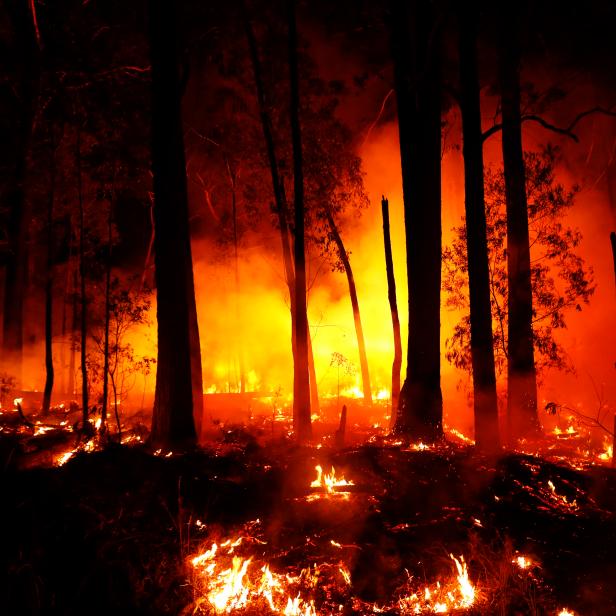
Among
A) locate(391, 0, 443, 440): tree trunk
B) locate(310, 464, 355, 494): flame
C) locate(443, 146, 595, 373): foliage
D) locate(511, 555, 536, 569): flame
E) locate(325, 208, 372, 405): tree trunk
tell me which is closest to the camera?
locate(511, 555, 536, 569): flame

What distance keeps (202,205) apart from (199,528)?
67.6 ft

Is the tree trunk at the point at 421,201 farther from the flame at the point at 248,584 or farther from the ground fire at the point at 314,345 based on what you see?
the flame at the point at 248,584

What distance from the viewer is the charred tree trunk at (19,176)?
604 inches

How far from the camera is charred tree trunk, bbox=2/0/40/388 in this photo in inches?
604

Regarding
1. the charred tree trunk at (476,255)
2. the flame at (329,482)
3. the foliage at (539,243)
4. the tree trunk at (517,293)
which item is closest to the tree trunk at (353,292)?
the foliage at (539,243)

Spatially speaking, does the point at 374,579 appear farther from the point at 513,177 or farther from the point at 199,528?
the point at 513,177

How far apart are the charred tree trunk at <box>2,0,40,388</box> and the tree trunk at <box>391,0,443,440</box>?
11052mm

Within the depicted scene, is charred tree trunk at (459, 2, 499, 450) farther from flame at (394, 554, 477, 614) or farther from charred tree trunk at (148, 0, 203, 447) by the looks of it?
charred tree trunk at (148, 0, 203, 447)

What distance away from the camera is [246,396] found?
696 inches

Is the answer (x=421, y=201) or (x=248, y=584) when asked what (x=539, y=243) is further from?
(x=248, y=584)

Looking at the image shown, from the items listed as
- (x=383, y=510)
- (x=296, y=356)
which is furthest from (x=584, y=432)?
(x=383, y=510)

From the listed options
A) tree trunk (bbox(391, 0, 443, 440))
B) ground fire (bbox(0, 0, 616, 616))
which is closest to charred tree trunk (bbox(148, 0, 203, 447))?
ground fire (bbox(0, 0, 616, 616))

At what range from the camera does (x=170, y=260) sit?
1000cm

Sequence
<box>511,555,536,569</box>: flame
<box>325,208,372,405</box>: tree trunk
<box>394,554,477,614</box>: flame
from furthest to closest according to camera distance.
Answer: <box>325,208,372,405</box>: tree trunk, <box>511,555,536,569</box>: flame, <box>394,554,477,614</box>: flame
